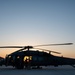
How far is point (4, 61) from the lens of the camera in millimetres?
28719

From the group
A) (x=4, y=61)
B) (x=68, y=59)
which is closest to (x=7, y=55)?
(x=4, y=61)

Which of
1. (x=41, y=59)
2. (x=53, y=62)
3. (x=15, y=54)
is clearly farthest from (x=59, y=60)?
(x=15, y=54)

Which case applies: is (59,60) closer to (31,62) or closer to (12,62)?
(31,62)

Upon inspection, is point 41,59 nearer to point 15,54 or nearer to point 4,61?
point 15,54

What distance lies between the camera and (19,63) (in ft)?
91.9

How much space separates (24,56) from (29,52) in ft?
3.17

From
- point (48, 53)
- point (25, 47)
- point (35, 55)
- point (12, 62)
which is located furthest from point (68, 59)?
point (12, 62)

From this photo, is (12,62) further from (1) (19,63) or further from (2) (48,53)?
(2) (48,53)

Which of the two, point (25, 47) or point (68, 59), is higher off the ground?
point (25, 47)

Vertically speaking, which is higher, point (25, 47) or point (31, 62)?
point (25, 47)

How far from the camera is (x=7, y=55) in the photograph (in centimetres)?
2872

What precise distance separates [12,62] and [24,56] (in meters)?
2.17

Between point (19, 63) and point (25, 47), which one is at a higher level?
point (25, 47)

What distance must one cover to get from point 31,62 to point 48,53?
2926 mm
